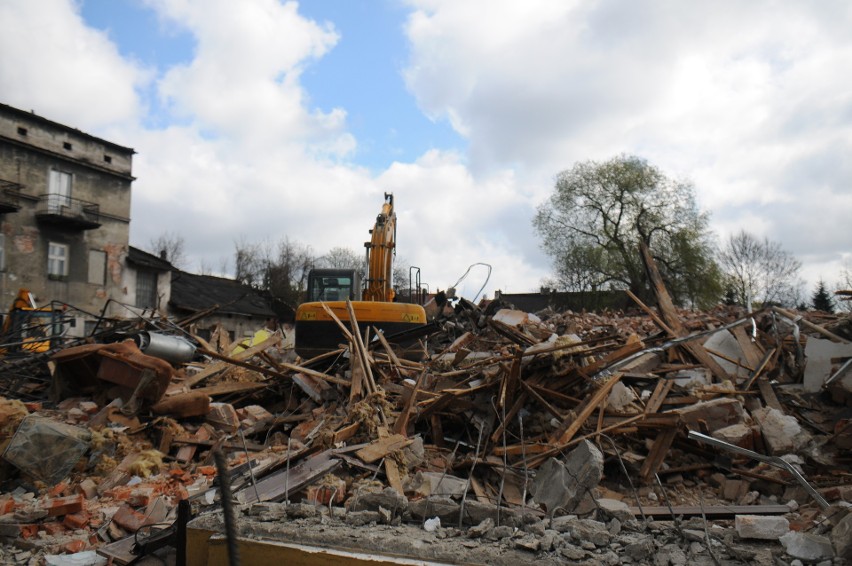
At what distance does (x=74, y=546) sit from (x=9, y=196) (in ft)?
80.4

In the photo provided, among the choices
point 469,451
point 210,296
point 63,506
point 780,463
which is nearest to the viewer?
point 780,463

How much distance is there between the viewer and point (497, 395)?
6254 millimetres

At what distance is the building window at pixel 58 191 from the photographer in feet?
83.7

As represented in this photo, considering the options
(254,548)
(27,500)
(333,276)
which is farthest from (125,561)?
(333,276)

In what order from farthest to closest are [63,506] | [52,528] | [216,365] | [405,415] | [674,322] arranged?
[216,365], [674,322], [405,415], [63,506], [52,528]

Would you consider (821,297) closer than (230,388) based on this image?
No

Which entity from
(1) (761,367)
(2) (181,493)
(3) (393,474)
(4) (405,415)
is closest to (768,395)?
(1) (761,367)

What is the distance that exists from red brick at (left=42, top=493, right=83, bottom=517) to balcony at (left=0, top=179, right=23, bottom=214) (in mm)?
22952

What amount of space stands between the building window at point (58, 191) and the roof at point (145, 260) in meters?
3.67

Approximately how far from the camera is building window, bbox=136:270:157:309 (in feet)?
95.3

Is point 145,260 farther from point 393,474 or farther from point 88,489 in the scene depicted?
point 393,474

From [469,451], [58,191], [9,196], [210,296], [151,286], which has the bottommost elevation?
[469,451]

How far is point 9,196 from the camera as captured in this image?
2422 cm

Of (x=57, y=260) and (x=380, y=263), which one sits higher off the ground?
(x=57, y=260)
